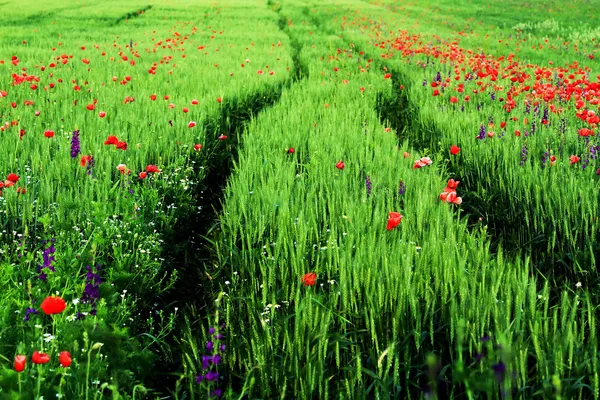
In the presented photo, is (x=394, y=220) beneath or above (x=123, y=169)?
beneath

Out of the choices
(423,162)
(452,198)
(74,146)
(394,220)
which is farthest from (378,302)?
(74,146)

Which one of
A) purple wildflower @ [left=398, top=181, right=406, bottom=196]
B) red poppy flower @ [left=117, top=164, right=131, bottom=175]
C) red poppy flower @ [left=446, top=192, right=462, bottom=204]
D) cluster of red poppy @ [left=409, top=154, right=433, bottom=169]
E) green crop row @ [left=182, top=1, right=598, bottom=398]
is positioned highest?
red poppy flower @ [left=117, top=164, right=131, bottom=175]

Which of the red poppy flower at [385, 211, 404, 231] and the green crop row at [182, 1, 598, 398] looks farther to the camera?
the red poppy flower at [385, 211, 404, 231]

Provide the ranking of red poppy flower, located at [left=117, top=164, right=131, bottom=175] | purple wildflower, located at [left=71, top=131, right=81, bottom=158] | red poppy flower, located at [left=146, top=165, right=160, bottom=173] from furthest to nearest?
1. purple wildflower, located at [left=71, top=131, right=81, bottom=158]
2. red poppy flower, located at [left=146, top=165, right=160, bottom=173]
3. red poppy flower, located at [left=117, top=164, right=131, bottom=175]

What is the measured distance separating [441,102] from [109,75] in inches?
184

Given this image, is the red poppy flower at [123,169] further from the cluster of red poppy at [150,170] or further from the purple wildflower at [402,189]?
the purple wildflower at [402,189]

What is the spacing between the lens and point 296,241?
2387 millimetres

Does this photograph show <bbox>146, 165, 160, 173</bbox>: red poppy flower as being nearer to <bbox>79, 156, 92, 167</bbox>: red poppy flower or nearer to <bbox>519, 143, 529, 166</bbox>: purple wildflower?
<bbox>79, 156, 92, 167</bbox>: red poppy flower

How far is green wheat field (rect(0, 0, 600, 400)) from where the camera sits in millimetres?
1576

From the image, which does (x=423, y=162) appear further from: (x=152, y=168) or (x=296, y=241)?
(x=152, y=168)

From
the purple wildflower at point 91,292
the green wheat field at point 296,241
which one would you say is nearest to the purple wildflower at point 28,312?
the green wheat field at point 296,241

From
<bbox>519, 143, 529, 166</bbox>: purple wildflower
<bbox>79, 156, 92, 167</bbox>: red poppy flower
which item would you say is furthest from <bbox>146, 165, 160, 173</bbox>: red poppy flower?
<bbox>519, 143, 529, 166</bbox>: purple wildflower

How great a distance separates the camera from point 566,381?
1457mm

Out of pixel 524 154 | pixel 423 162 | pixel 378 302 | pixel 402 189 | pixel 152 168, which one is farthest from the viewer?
pixel 524 154
